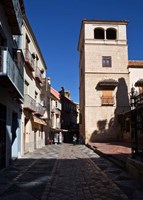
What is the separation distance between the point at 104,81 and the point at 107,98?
201 centimetres

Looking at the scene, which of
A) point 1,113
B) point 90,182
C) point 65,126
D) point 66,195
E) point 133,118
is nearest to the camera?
point 66,195

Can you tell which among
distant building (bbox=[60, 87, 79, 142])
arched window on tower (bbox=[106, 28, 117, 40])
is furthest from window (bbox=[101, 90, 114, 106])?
distant building (bbox=[60, 87, 79, 142])

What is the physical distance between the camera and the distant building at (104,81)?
32.2 metres

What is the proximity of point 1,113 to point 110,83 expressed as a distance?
72.8ft

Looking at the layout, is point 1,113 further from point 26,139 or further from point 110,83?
point 110,83

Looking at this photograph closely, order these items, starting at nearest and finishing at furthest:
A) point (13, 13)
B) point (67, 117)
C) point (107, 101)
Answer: point (13, 13)
point (107, 101)
point (67, 117)

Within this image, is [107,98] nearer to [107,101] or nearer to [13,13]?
[107,101]

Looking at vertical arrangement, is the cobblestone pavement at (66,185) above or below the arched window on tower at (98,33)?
below

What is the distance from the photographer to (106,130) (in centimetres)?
3231

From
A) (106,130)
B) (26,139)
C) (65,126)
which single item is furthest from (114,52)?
(65,126)

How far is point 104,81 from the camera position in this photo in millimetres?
32062

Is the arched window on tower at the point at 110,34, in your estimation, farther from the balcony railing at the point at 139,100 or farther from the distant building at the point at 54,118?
the balcony railing at the point at 139,100

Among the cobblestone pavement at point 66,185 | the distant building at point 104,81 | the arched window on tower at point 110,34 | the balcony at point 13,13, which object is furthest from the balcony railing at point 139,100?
the arched window on tower at point 110,34

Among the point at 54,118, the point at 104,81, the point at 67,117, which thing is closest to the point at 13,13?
the point at 104,81
